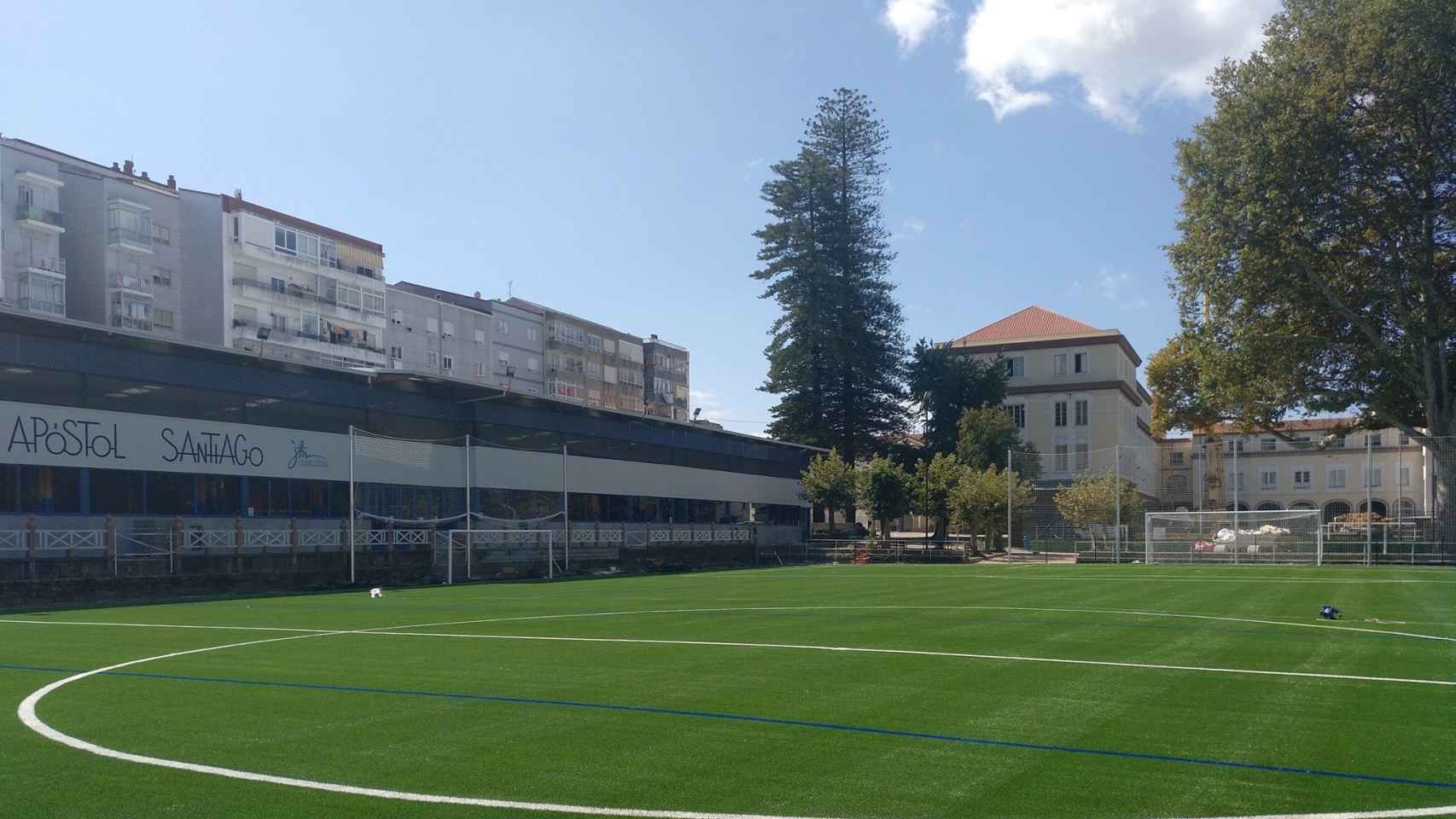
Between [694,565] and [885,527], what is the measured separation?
17004mm

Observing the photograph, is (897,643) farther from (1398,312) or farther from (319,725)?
(1398,312)

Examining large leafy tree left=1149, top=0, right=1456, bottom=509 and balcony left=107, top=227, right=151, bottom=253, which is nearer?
large leafy tree left=1149, top=0, right=1456, bottom=509

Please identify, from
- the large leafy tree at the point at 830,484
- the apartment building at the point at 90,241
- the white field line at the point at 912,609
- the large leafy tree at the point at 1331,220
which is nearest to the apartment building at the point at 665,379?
the large leafy tree at the point at 830,484

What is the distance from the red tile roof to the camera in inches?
3553

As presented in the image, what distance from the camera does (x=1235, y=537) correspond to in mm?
41438

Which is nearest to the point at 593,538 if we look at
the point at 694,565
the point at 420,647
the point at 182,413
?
the point at 694,565

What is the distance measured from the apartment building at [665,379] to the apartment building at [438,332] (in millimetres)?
23989

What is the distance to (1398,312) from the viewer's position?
41469 mm

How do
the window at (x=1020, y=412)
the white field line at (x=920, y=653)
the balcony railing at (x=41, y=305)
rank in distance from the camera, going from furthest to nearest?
the window at (x=1020, y=412), the balcony railing at (x=41, y=305), the white field line at (x=920, y=653)

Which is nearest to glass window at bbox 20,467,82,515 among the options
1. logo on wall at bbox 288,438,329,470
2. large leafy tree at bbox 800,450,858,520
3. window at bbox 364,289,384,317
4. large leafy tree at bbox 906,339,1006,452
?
logo on wall at bbox 288,438,329,470

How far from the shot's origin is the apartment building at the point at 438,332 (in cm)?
7956

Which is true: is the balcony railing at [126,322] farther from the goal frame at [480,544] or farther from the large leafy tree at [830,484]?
the large leafy tree at [830,484]

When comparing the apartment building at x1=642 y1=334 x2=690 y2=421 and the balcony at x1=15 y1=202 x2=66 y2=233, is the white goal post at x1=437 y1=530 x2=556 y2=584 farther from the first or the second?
the apartment building at x1=642 y1=334 x2=690 y2=421

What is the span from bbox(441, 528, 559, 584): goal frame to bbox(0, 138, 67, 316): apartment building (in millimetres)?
29761
